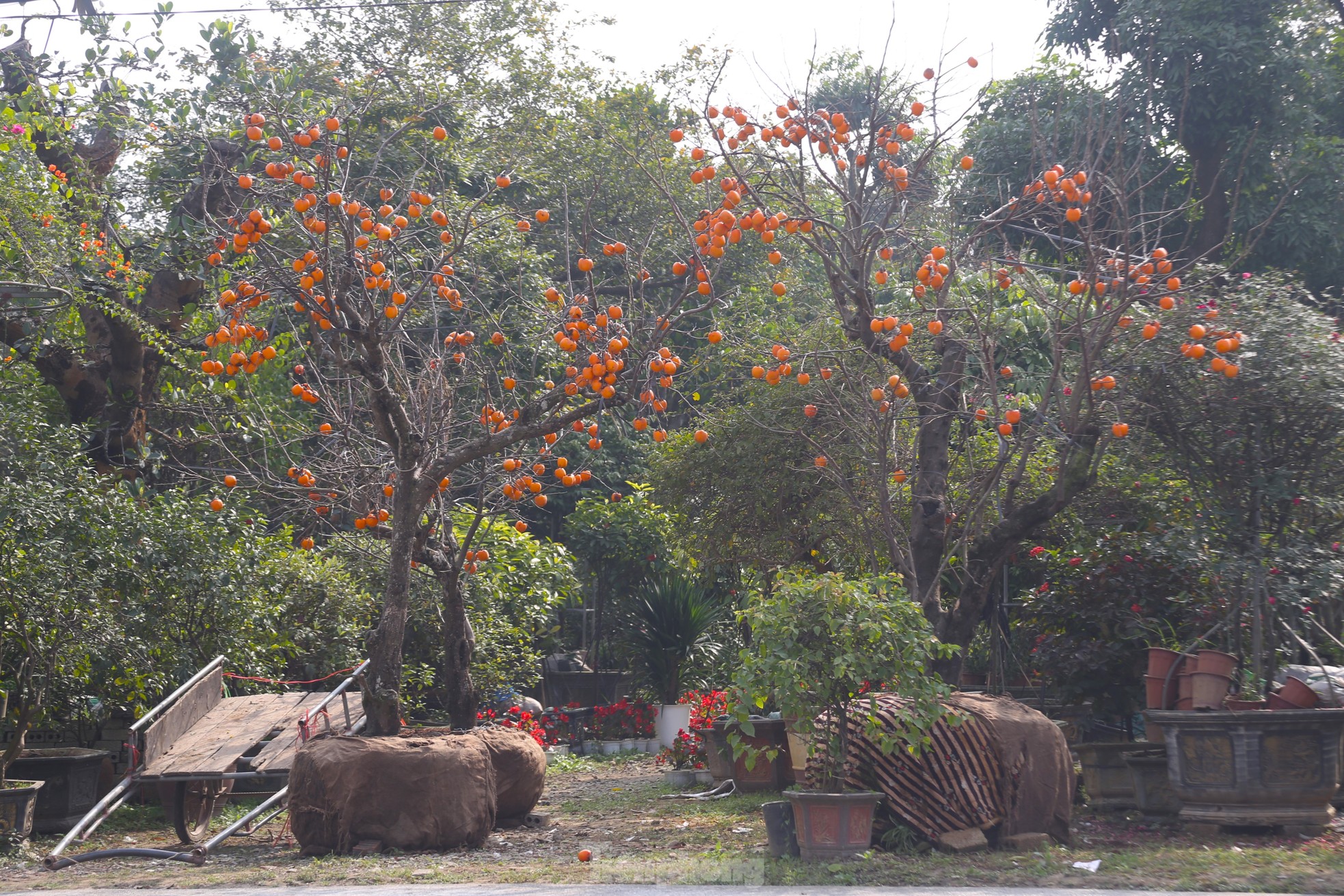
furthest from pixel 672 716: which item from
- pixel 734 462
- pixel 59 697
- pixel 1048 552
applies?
pixel 59 697

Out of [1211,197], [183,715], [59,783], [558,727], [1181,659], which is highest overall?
[1211,197]

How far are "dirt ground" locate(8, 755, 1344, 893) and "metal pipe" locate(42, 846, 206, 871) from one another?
0.08 m

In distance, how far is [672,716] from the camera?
1330 cm

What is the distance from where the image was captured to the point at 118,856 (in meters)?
6.35

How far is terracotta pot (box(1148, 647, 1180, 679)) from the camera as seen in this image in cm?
680

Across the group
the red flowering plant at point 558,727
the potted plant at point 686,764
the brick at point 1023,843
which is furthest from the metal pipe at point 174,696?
the red flowering plant at point 558,727

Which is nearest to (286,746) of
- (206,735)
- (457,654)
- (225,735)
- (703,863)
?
(225,735)

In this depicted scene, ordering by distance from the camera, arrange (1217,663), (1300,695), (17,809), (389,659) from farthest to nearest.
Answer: (17,809)
(389,659)
(1217,663)
(1300,695)

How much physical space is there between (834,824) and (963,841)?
768 mm

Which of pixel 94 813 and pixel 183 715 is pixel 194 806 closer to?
pixel 183 715

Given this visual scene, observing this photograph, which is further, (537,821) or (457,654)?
(537,821)

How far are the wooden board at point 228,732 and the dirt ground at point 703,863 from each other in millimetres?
556

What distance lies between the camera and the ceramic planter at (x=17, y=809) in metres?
6.84

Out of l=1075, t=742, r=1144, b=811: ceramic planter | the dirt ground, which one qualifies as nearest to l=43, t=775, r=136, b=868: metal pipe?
the dirt ground
